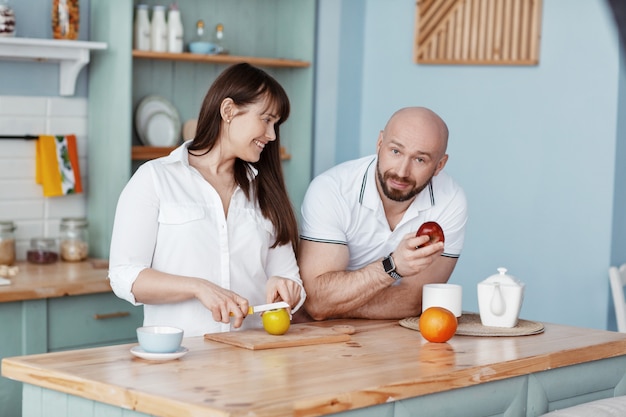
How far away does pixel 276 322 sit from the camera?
2.13 meters

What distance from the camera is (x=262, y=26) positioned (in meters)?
4.64

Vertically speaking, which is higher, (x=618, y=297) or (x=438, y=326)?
(x=438, y=326)

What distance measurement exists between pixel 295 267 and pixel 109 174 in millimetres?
1644

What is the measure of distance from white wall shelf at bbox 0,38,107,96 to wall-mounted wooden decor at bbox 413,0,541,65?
1.61 meters

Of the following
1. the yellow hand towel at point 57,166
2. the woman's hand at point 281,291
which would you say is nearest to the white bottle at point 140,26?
the yellow hand towel at point 57,166

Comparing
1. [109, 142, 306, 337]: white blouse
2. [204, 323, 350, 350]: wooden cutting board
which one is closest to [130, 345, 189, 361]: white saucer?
[204, 323, 350, 350]: wooden cutting board

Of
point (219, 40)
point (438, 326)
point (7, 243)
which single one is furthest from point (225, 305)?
point (219, 40)

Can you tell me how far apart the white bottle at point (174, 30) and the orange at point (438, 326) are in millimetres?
2347

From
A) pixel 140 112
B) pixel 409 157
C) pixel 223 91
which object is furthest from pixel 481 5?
pixel 223 91

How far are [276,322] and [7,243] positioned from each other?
1.92m

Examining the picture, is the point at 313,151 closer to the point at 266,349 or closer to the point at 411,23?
the point at 411,23

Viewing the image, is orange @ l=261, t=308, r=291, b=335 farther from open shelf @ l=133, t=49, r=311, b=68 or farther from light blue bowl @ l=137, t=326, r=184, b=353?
open shelf @ l=133, t=49, r=311, b=68

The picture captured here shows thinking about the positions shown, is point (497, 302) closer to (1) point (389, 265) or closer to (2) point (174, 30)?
(1) point (389, 265)

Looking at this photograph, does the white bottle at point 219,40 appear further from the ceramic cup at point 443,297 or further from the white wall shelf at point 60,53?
the ceramic cup at point 443,297
